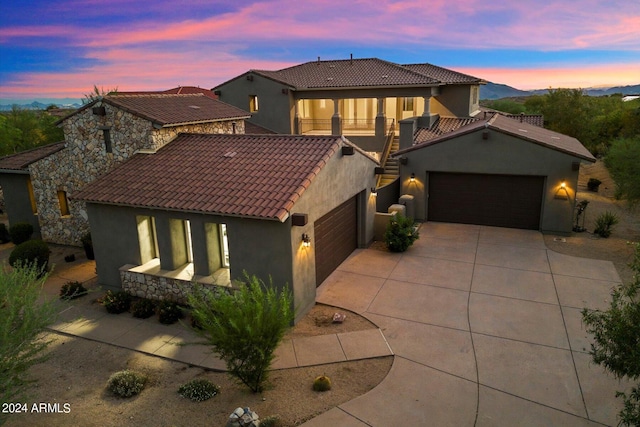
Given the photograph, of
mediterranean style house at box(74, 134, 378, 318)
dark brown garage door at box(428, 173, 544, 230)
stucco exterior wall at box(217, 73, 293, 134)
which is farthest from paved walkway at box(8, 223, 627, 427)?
stucco exterior wall at box(217, 73, 293, 134)

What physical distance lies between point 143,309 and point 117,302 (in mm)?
911

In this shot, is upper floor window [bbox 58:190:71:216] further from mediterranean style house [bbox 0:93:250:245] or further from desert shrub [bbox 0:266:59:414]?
desert shrub [bbox 0:266:59:414]

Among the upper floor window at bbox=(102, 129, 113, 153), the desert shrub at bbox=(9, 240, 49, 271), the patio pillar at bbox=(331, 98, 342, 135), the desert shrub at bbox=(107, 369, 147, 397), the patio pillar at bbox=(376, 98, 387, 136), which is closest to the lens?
the desert shrub at bbox=(107, 369, 147, 397)

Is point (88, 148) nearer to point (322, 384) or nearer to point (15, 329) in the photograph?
point (15, 329)

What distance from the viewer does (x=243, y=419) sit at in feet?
22.5

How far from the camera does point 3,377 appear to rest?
5895 millimetres

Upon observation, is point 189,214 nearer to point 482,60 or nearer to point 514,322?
point 514,322

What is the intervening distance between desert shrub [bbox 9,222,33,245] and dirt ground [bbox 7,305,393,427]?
10.3 m

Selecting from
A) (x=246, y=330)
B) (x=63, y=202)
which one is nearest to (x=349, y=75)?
(x=63, y=202)

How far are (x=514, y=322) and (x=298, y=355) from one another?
220 inches

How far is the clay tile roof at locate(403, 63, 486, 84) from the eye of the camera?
28.2 meters

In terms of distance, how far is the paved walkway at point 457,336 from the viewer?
7.53 metres

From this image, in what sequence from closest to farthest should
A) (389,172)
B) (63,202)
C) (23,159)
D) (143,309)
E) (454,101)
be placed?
(143,309) < (63,202) < (23,159) < (389,172) < (454,101)

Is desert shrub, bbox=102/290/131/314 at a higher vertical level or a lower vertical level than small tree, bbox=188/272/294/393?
lower
